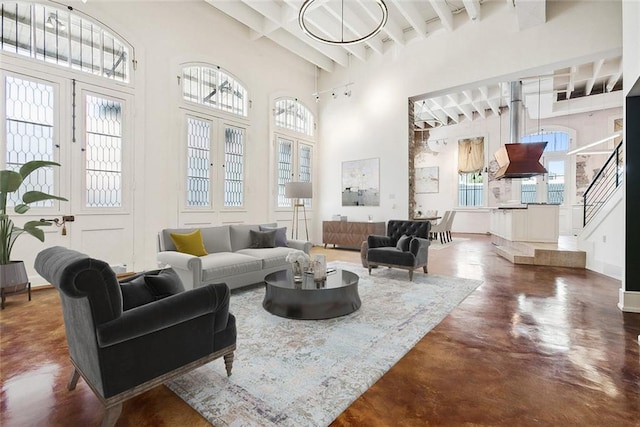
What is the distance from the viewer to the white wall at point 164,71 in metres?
5.26

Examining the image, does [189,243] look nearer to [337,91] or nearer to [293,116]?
[293,116]

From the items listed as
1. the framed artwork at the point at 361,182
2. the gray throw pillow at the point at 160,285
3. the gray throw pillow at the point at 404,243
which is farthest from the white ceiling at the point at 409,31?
the gray throw pillow at the point at 160,285

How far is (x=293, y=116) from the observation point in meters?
8.42

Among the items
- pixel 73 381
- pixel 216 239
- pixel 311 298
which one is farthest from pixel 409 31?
pixel 73 381

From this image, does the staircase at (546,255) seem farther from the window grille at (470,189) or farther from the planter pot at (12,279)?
the planter pot at (12,279)

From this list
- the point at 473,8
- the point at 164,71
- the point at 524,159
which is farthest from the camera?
the point at 524,159

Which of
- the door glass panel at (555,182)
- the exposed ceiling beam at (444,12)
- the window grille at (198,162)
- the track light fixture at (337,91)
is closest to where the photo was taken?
the exposed ceiling beam at (444,12)

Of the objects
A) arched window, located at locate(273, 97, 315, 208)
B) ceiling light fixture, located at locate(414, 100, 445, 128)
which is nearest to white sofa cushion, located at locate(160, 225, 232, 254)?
arched window, located at locate(273, 97, 315, 208)

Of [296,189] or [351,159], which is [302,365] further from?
[351,159]

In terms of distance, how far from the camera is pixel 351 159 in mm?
8359

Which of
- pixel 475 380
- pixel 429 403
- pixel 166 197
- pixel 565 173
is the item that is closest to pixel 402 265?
pixel 475 380

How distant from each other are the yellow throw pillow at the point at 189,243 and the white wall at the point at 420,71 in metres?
4.92

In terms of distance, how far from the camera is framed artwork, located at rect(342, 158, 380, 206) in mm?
7895

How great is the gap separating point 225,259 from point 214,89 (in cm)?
428
